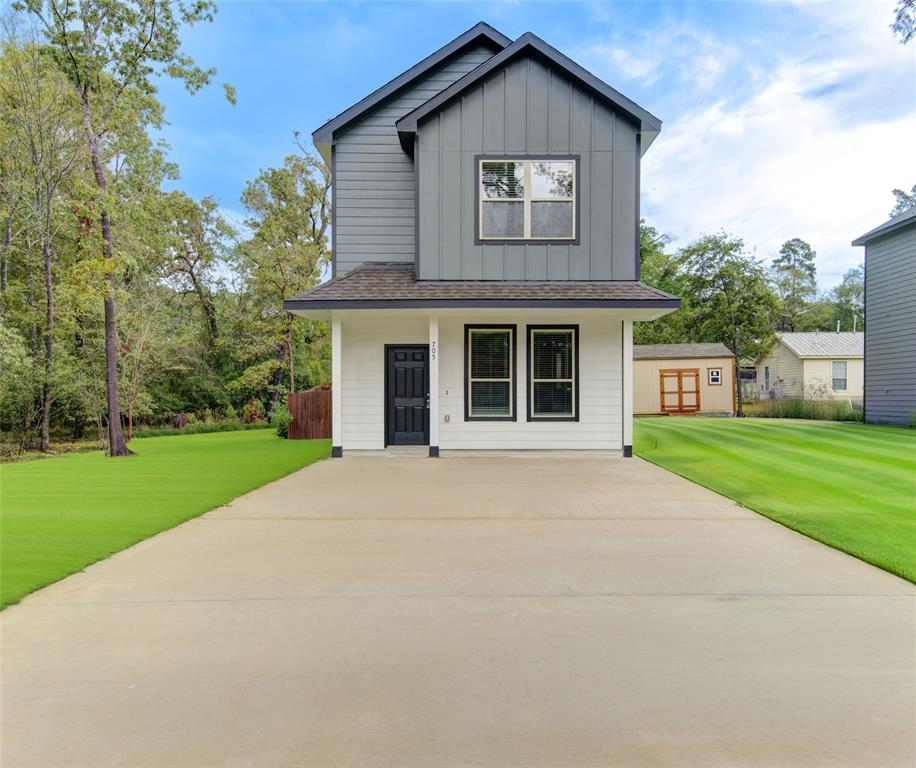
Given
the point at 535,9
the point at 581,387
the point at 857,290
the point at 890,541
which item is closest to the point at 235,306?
the point at 535,9

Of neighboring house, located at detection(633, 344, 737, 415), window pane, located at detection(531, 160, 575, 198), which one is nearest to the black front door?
window pane, located at detection(531, 160, 575, 198)

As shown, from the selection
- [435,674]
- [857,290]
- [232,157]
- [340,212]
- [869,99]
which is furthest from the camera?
[857,290]

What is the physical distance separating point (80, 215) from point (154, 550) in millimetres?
11584

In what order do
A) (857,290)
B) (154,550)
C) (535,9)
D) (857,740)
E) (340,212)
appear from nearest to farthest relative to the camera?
(857,740) → (154,550) → (340,212) → (535,9) → (857,290)

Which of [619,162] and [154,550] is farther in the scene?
[619,162]

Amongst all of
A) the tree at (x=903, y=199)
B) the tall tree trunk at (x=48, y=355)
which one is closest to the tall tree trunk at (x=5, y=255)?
the tall tree trunk at (x=48, y=355)

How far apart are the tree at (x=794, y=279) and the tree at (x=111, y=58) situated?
4896 centimetres

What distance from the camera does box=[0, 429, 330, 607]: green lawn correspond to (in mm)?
5043

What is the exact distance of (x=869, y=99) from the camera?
2519 cm

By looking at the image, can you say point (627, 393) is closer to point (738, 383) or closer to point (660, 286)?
point (738, 383)

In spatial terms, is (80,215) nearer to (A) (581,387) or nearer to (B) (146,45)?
(B) (146,45)

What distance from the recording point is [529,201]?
12391 millimetres

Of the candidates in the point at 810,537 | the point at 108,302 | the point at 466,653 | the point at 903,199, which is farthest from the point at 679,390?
the point at 903,199

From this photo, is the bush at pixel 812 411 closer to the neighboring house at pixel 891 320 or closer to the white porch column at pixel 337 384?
the neighboring house at pixel 891 320
